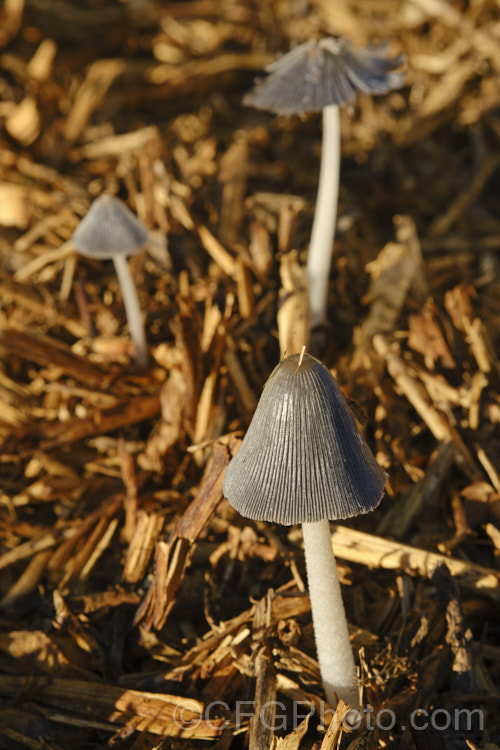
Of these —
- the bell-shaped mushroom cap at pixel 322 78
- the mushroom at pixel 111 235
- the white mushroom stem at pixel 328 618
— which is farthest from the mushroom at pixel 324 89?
the white mushroom stem at pixel 328 618

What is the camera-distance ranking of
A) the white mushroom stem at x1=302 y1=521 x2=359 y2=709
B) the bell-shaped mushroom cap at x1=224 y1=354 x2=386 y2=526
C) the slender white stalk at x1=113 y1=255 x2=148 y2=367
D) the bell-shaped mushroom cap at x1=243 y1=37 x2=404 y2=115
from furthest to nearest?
1. the slender white stalk at x1=113 y1=255 x2=148 y2=367
2. the bell-shaped mushroom cap at x1=243 y1=37 x2=404 y2=115
3. the white mushroom stem at x1=302 y1=521 x2=359 y2=709
4. the bell-shaped mushroom cap at x1=224 y1=354 x2=386 y2=526

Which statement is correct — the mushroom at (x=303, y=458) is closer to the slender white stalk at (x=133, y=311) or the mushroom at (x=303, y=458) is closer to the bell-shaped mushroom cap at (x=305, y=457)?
the bell-shaped mushroom cap at (x=305, y=457)

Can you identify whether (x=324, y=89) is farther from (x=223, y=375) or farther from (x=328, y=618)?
(x=328, y=618)

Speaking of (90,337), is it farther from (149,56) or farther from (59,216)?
(149,56)

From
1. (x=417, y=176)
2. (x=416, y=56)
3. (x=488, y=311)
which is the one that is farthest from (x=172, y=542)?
(x=416, y=56)

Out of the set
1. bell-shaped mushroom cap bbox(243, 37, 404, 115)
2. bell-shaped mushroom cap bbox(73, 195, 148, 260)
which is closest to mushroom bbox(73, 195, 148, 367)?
bell-shaped mushroom cap bbox(73, 195, 148, 260)

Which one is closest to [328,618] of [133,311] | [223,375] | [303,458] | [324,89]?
[303,458]

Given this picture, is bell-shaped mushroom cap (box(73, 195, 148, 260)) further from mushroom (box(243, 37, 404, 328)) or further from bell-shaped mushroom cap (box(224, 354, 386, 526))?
bell-shaped mushroom cap (box(224, 354, 386, 526))
